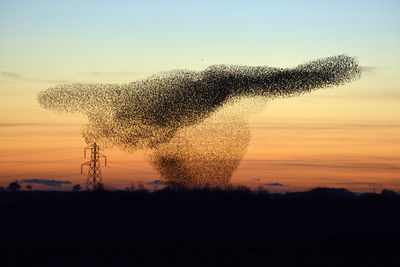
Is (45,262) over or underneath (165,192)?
underneath

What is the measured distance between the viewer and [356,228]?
2098 inches

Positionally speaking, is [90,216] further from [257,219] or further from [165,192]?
[165,192]

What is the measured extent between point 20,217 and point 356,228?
89.9 feet

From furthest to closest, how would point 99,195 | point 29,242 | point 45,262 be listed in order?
point 99,195 → point 29,242 → point 45,262

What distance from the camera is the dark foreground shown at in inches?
1400

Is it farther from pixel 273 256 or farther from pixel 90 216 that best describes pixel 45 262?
pixel 90 216

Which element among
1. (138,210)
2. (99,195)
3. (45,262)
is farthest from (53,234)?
(99,195)

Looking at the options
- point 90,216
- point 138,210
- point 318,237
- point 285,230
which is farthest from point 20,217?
point 318,237

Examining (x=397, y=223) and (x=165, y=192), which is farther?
(x=165, y=192)

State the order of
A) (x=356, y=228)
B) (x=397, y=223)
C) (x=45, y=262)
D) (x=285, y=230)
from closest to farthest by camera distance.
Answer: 1. (x=45, y=262)
2. (x=285, y=230)
3. (x=356, y=228)
4. (x=397, y=223)

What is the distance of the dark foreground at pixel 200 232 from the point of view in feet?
117

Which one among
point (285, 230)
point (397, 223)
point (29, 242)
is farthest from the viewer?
point (397, 223)

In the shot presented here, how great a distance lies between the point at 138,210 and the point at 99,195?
17.6 m

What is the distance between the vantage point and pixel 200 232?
4756 cm
